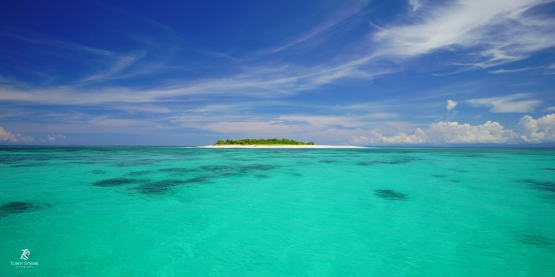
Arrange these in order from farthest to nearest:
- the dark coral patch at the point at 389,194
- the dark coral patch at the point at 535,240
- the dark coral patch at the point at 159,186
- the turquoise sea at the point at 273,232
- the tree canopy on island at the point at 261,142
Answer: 1. the tree canopy on island at the point at 261,142
2. the dark coral patch at the point at 159,186
3. the dark coral patch at the point at 389,194
4. the dark coral patch at the point at 535,240
5. the turquoise sea at the point at 273,232

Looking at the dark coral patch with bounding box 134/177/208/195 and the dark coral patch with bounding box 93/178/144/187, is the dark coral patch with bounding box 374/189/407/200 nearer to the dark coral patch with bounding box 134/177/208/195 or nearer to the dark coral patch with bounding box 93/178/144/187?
the dark coral patch with bounding box 134/177/208/195

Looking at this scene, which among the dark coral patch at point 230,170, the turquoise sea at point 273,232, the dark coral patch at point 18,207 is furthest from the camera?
the dark coral patch at point 230,170

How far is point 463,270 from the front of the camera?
5449 mm

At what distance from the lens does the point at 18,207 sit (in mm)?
9930

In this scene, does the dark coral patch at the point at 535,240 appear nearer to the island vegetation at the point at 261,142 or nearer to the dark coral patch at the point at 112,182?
the dark coral patch at the point at 112,182

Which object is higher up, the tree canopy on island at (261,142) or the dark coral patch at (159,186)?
Answer: the tree canopy on island at (261,142)

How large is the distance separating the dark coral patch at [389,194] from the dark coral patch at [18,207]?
616 inches

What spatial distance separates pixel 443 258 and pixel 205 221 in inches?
287

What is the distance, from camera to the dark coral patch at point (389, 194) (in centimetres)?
1239

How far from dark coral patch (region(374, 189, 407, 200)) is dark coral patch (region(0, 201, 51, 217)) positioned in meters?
15.6

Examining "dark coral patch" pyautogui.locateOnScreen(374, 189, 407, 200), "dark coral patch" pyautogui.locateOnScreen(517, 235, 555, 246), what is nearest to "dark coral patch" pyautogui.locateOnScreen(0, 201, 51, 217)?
"dark coral patch" pyautogui.locateOnScreen(374, 189, 407, 200)

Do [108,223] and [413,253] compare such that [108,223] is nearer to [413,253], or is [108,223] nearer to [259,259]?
[259,259]

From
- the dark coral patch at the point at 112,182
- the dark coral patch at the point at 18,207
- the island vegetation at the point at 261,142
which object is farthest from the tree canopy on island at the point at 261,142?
the dark coral patch at the point at 18,207

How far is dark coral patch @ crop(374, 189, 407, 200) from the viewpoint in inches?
488
